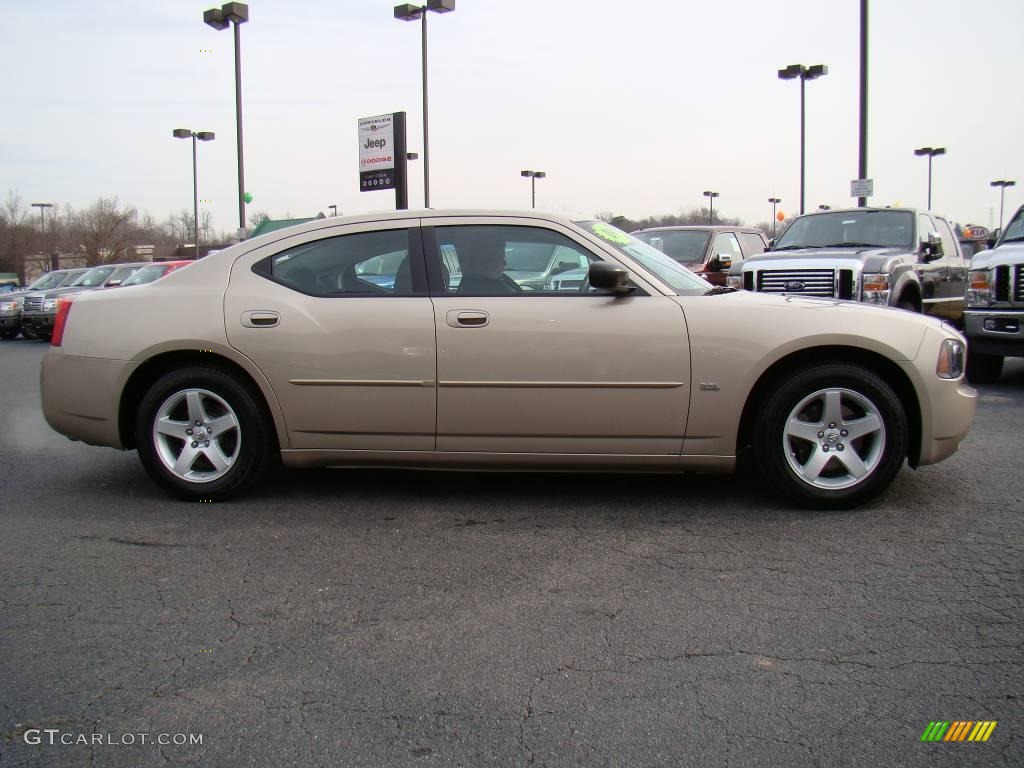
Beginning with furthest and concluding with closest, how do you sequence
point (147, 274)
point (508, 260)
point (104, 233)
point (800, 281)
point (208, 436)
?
point (104, 233)
point (147, 274)
point (800, 281)
point (208, 436)
point (508, 260)

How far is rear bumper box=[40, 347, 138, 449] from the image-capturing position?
5133 millimetres

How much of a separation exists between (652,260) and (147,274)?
1732 centimetres

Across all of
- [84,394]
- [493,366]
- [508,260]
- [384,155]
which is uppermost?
[384,155]

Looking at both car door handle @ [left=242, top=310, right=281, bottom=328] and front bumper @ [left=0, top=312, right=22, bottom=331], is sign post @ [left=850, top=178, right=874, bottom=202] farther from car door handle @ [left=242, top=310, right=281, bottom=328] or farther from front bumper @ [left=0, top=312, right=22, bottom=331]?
front bumper @ [left=0, top=312, right=22, bottom=331]

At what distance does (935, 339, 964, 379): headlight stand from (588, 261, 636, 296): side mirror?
64.4 inches

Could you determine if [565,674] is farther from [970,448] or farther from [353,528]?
[970,448]

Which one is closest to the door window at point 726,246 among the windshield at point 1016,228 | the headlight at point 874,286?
the headlight at point 874,286

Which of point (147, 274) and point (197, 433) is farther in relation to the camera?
point (147, 274)

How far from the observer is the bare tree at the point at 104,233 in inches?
2594

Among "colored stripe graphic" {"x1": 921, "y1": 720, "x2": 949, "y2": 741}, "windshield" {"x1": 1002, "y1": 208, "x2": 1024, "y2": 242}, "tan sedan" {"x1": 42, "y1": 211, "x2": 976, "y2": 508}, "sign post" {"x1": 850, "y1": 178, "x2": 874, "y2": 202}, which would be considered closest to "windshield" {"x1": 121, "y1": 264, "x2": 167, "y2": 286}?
"sign post" {"x1": 850, "y1": 178, "x2": 874, "y2": 202}

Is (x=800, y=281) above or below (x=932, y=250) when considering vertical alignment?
below

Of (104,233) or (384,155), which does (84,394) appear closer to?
(384,155)

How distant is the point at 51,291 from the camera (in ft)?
68.3

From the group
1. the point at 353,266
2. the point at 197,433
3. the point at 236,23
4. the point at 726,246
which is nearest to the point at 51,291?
the point at 236,23
